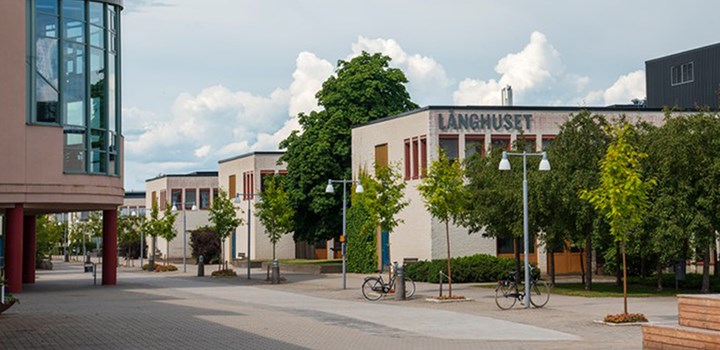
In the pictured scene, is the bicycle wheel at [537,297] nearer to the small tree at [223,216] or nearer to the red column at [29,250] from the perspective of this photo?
the red column at [29,250]

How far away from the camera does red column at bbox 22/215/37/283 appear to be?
172 feet

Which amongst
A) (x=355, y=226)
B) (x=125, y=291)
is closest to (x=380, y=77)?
(x=355, y=226)

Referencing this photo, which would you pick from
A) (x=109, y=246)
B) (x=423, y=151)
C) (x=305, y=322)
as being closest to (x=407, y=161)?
(x=423, y=151)

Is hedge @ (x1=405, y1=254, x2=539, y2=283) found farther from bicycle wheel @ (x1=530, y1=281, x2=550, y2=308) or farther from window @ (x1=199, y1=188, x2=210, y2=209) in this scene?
window @ (x1=199, y1=188, x2=210, y2=209)

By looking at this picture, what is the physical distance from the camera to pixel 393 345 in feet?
67.8

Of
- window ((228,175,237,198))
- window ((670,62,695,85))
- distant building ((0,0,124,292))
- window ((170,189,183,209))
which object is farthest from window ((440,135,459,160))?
window ((170,189,183,209))

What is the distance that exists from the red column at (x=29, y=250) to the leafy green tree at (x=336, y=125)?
615 inches

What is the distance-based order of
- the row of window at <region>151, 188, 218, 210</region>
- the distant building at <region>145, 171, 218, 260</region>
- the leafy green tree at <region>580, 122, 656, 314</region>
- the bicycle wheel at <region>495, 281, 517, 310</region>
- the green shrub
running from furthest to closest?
1. the row of window at <region>151, 188, 218, 210</region>
2. the distant building at <region>145, 171, 218, 260</region>
3. the green shrub
4. the bicycle wheel at <region>495, 281, 517, 310</region>
5. the leafy green tree at <region>580, 122, 656, 314</region>

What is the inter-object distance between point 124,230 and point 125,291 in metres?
58.8

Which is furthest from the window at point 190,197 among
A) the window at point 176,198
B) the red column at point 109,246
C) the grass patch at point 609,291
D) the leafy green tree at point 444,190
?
the leafy green tree at point 444,190

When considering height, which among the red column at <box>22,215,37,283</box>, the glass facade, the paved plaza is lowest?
the paved plaza

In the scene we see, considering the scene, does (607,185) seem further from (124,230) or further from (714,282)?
(124,230)

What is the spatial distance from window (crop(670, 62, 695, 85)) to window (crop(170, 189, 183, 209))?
49.3m

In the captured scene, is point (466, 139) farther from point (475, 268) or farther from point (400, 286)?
point (400, 286)
